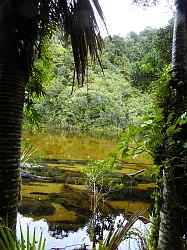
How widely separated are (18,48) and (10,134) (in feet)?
2.13

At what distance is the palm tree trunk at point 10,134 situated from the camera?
7.68 feet

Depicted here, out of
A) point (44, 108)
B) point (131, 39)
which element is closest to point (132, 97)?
point (44, 108)

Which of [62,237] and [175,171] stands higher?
[175,171]

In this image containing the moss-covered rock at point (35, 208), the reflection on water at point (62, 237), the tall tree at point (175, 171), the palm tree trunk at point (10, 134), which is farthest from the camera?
the moss-covered rock at point (35, 208)

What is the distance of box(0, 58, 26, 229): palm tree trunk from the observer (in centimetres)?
234

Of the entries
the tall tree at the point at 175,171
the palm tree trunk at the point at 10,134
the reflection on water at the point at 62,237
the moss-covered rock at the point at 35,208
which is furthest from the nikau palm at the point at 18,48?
the moss-covered rock at the point at 35,208

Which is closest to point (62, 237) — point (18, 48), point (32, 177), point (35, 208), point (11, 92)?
point (35, 208)

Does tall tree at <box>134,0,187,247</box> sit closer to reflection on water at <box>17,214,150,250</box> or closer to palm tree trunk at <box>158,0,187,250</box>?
palm tree trunk at <box>158,0,187,250</box>

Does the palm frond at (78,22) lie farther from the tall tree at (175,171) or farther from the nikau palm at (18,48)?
the tall tree at (175,171)

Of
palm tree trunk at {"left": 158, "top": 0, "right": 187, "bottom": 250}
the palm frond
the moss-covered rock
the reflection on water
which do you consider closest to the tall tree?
palm tree trunk at {"left": 158, "top": 0, "right": 187, "bottom": 250}

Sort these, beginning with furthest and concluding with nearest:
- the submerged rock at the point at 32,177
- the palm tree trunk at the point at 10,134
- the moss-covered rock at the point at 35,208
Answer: the submerged rock at the point at 32,177, the moss-covered rock at the point at 35,208, the palm tree trunk at the point at 10,134

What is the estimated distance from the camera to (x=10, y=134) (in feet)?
7.90

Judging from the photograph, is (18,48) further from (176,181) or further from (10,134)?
(176,181)

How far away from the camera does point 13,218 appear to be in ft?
7.86
